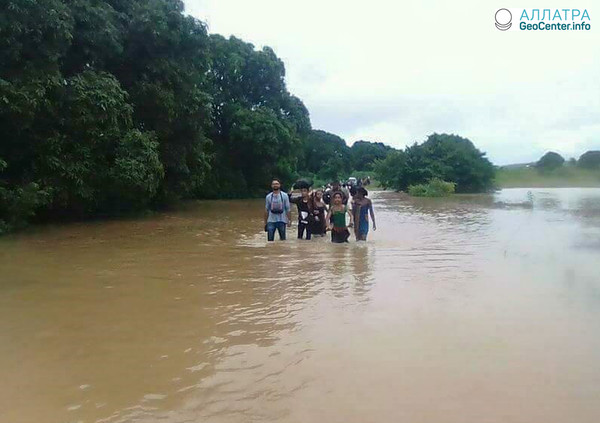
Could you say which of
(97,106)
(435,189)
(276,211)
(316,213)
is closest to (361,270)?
(276,211)

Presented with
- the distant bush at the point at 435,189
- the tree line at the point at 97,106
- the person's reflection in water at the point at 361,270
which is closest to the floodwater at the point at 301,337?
the person's reflection in water at the point at 361,270

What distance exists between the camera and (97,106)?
16.3 meters

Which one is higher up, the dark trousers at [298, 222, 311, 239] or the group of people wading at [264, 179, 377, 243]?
the group of people wading at [264, 179, 377, 243]

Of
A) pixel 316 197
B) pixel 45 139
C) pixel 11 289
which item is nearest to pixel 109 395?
pixel 11 289

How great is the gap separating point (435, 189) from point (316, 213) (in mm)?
31676

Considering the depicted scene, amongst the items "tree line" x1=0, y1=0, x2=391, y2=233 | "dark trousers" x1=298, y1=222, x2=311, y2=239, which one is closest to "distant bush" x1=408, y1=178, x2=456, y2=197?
"tree line" x1=0, y1=0, x2=391, y2=233

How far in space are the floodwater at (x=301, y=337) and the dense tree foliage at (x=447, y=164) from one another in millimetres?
37144

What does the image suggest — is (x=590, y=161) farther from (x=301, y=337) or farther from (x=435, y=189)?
(x=435, y=189)

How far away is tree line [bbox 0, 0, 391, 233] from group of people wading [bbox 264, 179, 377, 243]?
6833mm

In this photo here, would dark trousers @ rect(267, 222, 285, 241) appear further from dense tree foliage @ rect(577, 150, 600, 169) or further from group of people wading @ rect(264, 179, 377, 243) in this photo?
→ dense tree foliage @ rect(577, 150, 600, 169)

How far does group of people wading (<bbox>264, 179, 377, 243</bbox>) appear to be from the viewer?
1215 cm

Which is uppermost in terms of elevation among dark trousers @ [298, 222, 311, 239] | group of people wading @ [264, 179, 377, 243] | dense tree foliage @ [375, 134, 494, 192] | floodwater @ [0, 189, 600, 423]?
dense tree foliage @ [375, 134, 494, 192]

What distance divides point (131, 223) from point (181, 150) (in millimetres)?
5248

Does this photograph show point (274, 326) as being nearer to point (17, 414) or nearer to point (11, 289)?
point (17, 414)
